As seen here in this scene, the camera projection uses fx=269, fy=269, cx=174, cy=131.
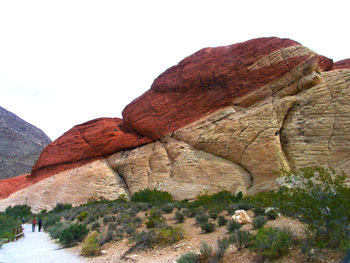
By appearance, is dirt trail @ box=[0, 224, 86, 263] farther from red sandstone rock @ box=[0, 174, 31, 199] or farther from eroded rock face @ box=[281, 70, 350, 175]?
red sandstone rock @ box=[0, 174, 31, 199]

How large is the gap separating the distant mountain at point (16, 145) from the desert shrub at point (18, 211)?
118 feet

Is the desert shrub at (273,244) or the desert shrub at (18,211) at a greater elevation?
the desert shrub at (273,244)

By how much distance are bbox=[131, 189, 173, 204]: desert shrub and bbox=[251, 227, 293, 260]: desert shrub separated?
14.6 metres

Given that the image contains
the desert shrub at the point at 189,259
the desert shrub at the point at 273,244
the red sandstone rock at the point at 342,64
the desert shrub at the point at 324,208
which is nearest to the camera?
the desert shrub at the point at 324,208

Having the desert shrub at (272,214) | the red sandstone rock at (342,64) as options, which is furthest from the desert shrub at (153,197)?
the red sandstone rock at (342,64)

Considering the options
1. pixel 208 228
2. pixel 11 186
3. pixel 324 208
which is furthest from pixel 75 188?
pixel 324 208

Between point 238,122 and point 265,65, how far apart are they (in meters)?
5.71

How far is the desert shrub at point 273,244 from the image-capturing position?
6.02 meters

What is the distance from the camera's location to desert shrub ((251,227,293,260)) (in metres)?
6.02

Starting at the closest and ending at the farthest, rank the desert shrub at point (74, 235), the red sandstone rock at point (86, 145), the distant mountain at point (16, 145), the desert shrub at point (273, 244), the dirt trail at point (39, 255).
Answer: the desert shrub at point (273, 244)
the dirt trail at point (39, 255)
the desert shrub at point (74, 235)
the red sandstone rock at point (86, 145)
the distant mountain at point (16, 145)

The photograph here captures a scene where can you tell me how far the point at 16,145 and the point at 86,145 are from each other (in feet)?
187

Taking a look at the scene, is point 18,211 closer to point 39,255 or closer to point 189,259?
point 39,255

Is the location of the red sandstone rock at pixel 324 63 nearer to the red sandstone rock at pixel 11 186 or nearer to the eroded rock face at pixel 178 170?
the eroded rock face at pixel 178 170

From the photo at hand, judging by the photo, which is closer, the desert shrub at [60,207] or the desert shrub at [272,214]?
the desert shrub at [272,214]
